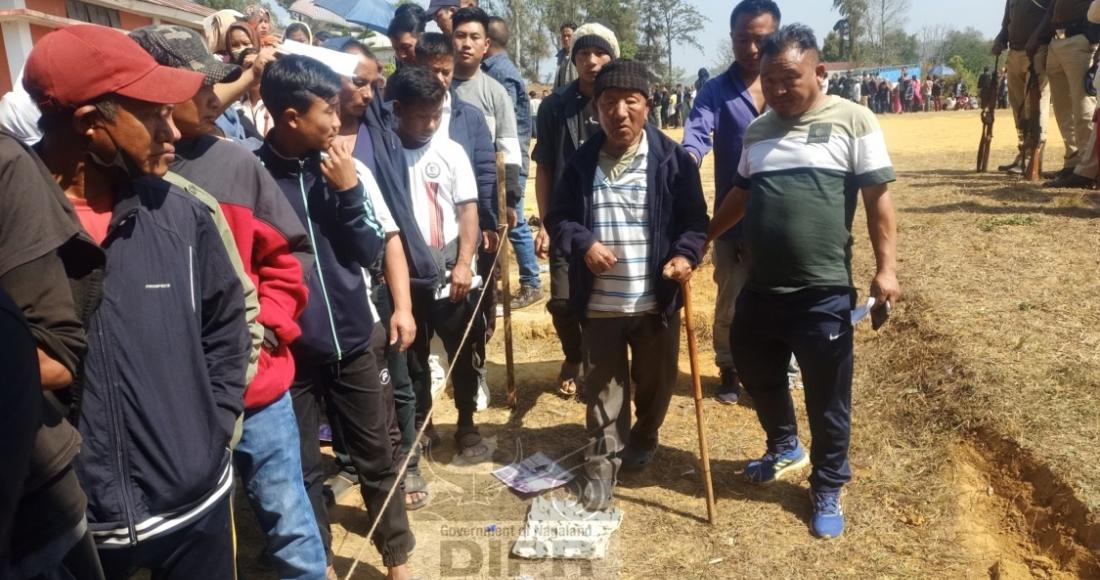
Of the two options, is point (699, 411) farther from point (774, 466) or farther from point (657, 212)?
point (657, 212)

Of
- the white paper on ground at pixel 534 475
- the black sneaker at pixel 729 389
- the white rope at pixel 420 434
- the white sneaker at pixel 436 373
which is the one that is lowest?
the white paper on ground at pixel 534 475

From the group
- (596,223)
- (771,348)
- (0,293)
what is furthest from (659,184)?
(0,293)

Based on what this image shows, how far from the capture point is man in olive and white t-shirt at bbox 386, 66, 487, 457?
149 inches

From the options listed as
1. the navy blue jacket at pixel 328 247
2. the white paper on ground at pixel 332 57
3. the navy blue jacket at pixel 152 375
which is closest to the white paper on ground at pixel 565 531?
the navy blue jacket at pixel 328 247

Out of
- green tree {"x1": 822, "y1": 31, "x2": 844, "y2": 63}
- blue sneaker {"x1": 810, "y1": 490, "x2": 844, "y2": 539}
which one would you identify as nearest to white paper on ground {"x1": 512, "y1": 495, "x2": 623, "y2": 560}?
blue sneaker {"x1": 810, "y1": 490, "x2": 844, "y2": 539}

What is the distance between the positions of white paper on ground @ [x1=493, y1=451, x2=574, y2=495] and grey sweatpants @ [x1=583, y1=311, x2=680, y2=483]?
31cm

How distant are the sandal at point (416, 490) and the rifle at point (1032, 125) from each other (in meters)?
9.05

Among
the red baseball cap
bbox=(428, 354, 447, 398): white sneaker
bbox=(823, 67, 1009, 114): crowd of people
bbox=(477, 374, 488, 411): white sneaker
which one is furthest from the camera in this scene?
bbox=(823, 67, 1009, 114): crowd of people

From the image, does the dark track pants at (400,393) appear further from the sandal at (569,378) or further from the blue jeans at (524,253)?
the blue jeans at (524,253)

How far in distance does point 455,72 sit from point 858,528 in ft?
12.4

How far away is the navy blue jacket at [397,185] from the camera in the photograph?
350cm

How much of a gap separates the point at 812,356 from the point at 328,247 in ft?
6.83

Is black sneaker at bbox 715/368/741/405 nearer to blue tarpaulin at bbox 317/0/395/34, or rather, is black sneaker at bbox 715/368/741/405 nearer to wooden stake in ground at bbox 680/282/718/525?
wooden stake in ground at bbox 680/282/718/525

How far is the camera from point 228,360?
198cm
